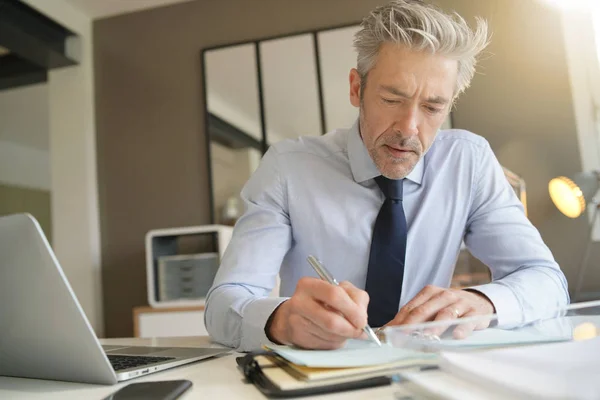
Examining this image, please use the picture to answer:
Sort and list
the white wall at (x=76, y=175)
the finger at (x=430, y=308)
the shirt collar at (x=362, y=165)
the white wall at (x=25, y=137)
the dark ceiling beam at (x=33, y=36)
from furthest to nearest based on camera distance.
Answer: the white wall at (x=25, y=137) < the white wall at (x=76, y=175) < the dark ceiling beam at (x=33, y=36) < the shirt collar at (x=362, y=165) < the finger at (x=430, y=308)

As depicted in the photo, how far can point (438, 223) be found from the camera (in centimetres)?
132

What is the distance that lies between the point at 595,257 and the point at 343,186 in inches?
87.2

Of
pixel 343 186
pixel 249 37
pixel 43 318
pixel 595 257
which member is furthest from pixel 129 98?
pixel 43 318

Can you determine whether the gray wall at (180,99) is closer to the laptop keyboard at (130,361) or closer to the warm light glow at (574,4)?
the warm light glow at (574,4)

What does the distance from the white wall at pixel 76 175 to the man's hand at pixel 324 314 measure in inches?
125

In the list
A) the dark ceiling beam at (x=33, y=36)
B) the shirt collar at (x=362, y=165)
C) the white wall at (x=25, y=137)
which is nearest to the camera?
the shirt collar at (x=362, y=165)

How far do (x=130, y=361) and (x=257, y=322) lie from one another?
212mm

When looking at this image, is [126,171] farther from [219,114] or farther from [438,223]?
[438,223]

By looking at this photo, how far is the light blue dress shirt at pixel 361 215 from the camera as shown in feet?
4.07

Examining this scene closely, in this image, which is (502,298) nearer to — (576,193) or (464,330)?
(464,330)

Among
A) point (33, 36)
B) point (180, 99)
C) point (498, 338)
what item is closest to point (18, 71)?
point (33, 36)

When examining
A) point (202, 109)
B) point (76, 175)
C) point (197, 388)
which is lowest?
point (197, 388)

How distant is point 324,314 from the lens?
0.72 meters

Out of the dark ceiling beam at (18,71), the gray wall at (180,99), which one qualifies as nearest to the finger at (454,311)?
the gray wall at (180,99)
